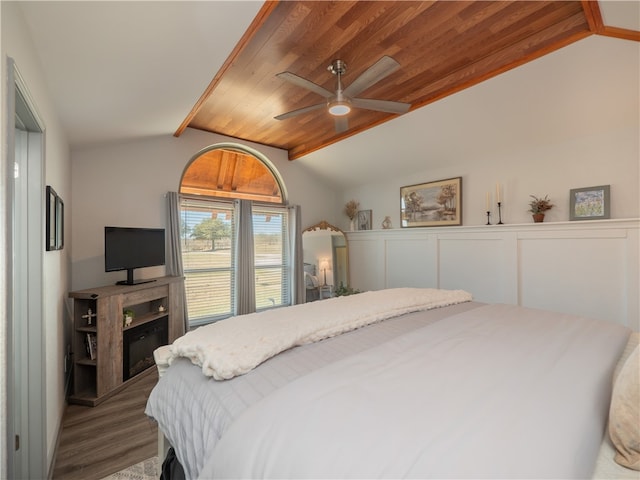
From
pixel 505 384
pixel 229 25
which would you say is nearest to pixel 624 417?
pixel 505 384

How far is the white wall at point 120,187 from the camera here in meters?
3.05

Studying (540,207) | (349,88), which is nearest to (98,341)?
(349,88)

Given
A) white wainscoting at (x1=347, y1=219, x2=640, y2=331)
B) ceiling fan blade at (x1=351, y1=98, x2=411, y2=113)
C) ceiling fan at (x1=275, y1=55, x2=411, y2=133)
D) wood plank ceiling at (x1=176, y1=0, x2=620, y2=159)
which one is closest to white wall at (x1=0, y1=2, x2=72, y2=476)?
wood plank ceiling at (x1=176, y1=0, x2=620, y2=159)

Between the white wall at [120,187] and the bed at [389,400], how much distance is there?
2.44m

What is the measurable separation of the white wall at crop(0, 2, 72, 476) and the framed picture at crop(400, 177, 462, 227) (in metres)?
3.75

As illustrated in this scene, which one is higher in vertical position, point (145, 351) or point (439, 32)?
point (439, 32)

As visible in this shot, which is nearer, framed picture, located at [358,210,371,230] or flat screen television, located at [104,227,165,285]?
flat screen television, located at [104,227,165,285]

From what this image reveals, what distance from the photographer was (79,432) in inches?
80.4

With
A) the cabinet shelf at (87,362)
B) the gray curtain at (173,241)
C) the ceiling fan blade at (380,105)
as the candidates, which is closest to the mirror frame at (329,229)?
→ the gray curtain at (173,241)

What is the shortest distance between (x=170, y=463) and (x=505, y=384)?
135cm

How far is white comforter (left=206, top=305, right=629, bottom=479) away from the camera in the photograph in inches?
26.3

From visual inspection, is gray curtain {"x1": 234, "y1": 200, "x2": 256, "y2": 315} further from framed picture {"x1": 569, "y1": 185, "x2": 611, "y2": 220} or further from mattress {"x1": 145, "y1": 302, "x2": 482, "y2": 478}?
framed picture {"x1": 569, "y1": 185, "x2": 611, "y2": 220}

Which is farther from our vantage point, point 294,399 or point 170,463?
point 170,463

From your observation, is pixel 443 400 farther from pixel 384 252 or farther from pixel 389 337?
pixel 384 252
